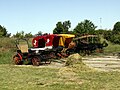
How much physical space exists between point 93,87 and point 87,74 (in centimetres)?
363

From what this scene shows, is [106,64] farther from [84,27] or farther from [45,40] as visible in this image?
[84,27]

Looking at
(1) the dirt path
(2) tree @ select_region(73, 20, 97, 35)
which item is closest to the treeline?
(2) tree @ select_region(73, 20, 97, 35)

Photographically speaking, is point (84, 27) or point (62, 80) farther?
point (84, 27)

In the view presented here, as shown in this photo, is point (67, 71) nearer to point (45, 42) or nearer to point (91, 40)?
point (45, 42)

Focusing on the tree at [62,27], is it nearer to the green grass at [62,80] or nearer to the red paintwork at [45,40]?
the red paintwork at [45,40]

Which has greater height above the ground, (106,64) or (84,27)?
(84,27)

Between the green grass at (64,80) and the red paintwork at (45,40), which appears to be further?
the red paintwork at (45,40)

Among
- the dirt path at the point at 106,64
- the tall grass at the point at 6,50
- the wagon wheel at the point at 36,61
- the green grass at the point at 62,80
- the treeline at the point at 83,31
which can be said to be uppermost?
the treeline at the point at 83,31

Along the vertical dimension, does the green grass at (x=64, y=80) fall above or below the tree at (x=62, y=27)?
below

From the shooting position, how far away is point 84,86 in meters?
13.0

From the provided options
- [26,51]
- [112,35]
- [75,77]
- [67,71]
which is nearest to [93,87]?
[75,77]

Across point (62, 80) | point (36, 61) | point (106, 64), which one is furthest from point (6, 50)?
point (62, 80)

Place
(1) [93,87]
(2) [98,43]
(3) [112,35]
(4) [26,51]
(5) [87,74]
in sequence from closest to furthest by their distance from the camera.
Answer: (1) [93,87], (5) [87,74], (4) [26,51], (2) [98,43], (3) [112,35]

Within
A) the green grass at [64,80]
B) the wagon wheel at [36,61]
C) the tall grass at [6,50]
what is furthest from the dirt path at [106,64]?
the tall grass at [6,50]
